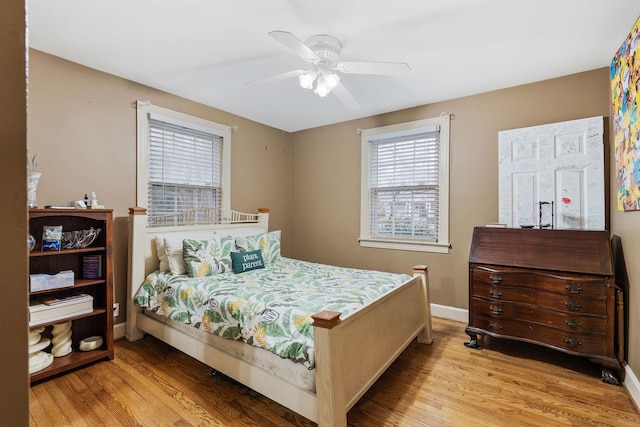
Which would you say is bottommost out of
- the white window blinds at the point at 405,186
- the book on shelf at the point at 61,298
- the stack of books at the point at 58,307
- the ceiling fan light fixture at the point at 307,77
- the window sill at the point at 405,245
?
the stack of books at the point at 58,307

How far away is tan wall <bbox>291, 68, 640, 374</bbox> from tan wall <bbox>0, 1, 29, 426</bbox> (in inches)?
113

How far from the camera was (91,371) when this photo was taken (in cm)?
234

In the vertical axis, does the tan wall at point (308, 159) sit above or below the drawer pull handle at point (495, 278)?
above

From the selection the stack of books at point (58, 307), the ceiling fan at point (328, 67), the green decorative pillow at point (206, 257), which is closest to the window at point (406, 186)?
the ceiling fan at point (328, 67)

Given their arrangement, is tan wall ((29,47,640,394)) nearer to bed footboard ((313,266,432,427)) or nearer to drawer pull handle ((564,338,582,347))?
drawer pull handle ((564,338,582,347))

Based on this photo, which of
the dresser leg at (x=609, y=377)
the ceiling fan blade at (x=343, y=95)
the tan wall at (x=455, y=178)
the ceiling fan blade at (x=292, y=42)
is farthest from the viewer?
the tan wall at (x=455, y=178)

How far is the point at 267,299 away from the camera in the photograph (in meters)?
2.08

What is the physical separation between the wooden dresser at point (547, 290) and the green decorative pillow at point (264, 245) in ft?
6.67

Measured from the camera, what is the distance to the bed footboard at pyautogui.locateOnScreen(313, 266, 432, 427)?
156 centimetres

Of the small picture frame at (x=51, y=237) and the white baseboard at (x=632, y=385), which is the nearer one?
the white baseboard at (x=632, y=385)

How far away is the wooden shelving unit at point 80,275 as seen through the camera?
2326 millimetres

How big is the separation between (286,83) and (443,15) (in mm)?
1561

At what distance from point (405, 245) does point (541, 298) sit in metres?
1.52

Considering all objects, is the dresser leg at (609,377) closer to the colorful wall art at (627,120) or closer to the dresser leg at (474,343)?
the dresser leg at (474,343)
